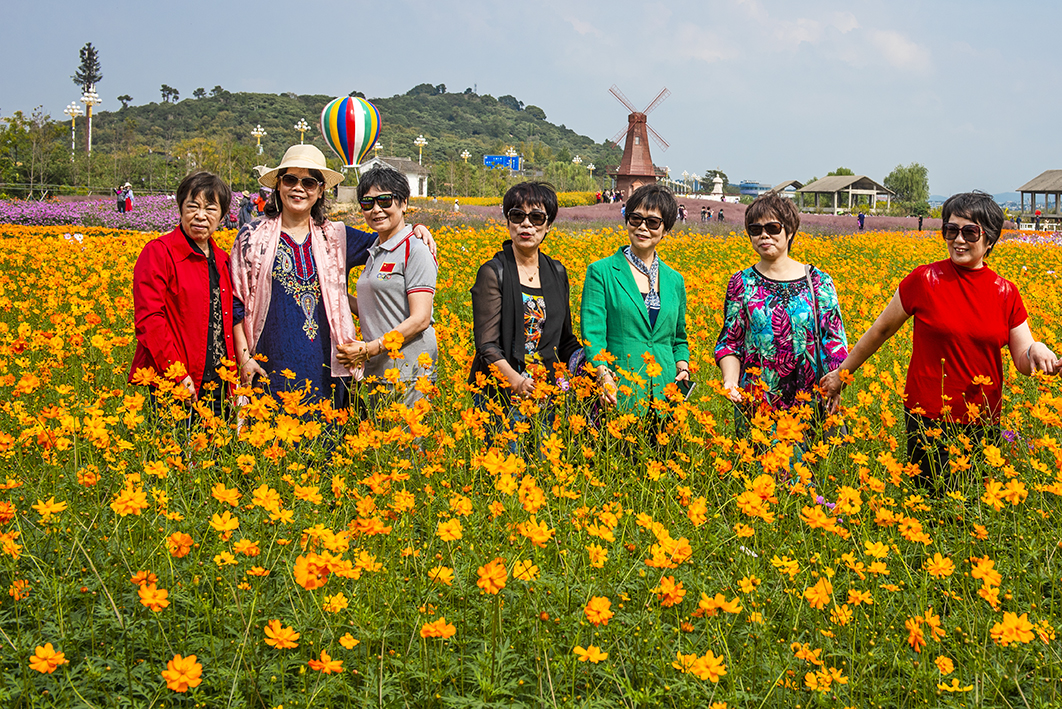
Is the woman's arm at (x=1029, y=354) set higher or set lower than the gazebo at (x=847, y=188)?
lower

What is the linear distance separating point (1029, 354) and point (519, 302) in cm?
183

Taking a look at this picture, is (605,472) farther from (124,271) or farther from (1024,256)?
→ (1024,256)

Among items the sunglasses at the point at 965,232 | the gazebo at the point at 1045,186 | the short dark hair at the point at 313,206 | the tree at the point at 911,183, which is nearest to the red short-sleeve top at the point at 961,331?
the sunglasses at the point at 965,232

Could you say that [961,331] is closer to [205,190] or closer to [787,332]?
[787,332]

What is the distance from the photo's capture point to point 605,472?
110 inches

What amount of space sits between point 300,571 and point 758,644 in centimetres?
111

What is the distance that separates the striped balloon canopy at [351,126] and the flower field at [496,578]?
9.54 metres

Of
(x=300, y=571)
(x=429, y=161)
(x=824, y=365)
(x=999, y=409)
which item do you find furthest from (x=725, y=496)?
(x=429, y=161)

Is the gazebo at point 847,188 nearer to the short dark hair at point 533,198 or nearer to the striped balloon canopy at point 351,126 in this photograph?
the striped balloon canopy at point 351,126

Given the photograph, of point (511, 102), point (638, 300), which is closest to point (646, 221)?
point (638, 300)

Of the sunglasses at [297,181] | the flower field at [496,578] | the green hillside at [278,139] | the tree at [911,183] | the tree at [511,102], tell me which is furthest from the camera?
the tree at [511,102]

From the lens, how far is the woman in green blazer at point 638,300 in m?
3.21

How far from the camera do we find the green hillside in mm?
47531

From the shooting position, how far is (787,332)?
315cm
